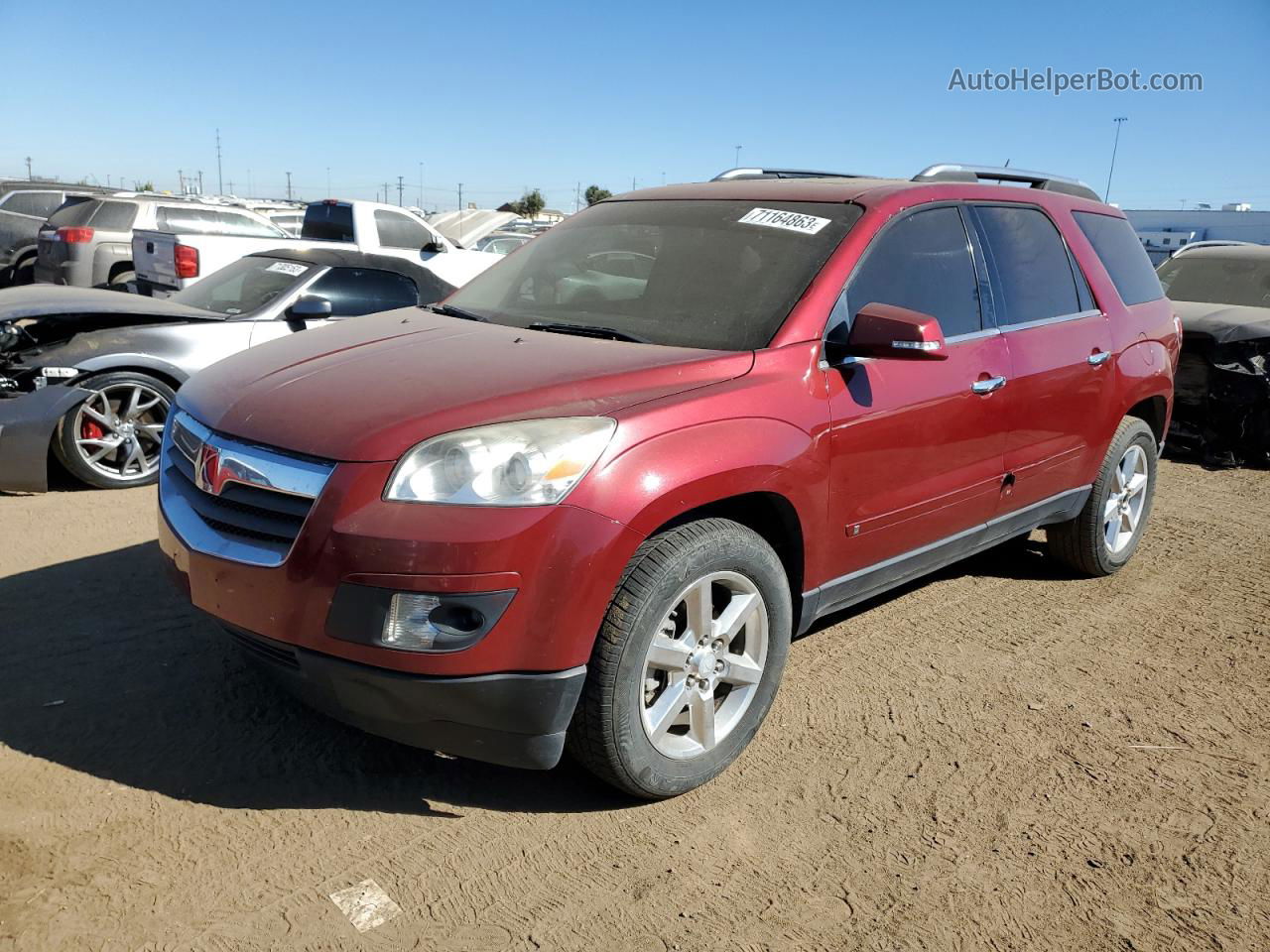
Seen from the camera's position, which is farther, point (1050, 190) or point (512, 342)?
point (1050, 190)

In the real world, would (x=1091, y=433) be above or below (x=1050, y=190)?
below

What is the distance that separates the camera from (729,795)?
3008 millimetres

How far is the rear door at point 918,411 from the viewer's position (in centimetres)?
330

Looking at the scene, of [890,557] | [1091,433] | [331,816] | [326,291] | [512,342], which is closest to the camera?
[331,816]

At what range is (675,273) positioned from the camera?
142 inches

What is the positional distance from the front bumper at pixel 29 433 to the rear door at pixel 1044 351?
4.95 meters

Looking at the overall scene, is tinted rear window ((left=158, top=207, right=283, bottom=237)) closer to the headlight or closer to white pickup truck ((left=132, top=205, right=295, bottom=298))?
white pickup truck ((left=132, top=205, right=295, bottom=298))

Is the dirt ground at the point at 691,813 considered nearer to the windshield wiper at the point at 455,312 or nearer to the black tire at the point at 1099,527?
the black tire at the point at 1099,527

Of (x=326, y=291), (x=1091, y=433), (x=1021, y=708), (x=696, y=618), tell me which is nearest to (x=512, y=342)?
(x=696, y=618)

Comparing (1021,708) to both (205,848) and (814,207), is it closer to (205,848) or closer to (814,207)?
(814,207)

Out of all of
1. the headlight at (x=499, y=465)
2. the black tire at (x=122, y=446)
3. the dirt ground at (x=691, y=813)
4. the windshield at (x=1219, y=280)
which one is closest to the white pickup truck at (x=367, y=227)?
the black tire at (x=122, y=446)

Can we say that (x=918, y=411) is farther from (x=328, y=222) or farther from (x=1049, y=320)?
(x=328, y=222)

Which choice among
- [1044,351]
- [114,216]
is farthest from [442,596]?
[114,216]

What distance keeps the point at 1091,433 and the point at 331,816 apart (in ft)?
11.9
